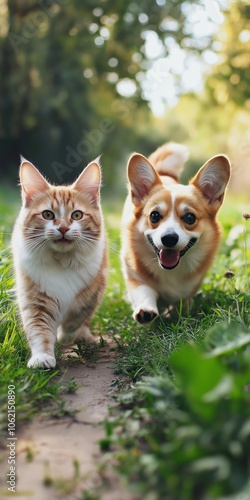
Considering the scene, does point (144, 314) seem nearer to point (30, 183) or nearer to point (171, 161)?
point (30, 183)

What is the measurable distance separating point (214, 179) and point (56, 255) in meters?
1.19

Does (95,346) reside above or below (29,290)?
below

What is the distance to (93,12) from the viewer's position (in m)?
9.89

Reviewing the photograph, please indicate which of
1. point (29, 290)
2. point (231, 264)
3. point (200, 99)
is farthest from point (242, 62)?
point (29, 290)

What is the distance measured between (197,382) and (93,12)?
944cm

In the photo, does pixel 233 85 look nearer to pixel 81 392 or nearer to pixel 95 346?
pixel 95 346

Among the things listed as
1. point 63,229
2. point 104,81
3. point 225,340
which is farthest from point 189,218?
point 104,81

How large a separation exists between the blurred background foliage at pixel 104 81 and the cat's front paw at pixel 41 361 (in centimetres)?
536

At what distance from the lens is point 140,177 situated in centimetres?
372

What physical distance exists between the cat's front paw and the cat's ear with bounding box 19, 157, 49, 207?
0.86m

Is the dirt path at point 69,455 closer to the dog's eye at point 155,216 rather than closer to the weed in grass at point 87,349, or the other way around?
the weed in grass at point 87,349

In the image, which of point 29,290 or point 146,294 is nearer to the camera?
point 29,290

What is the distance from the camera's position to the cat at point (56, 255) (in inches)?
117

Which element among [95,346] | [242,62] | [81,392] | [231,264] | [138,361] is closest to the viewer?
[81,392]
